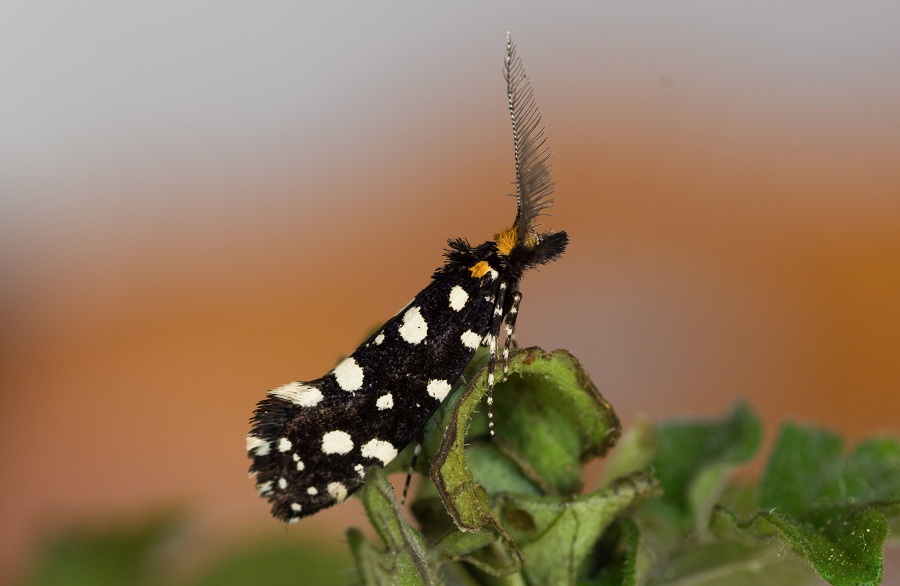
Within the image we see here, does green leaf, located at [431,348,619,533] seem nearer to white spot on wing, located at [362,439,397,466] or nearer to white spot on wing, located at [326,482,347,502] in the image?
white spot on wing, located at [362,439,397,466]

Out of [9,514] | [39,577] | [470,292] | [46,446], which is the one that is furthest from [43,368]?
[470,292]

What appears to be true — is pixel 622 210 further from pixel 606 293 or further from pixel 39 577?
pixel 39 577

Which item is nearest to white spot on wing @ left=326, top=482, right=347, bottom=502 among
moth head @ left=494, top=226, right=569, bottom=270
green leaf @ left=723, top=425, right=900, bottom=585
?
moth head @ left=494, top=226, right=569, bottom=270

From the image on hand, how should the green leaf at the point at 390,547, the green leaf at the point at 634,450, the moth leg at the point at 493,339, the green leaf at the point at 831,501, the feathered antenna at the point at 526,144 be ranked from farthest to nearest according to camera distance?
the green leaf at the point at 634,450
the feathered antenna at the point at 526,144
the moth leg at the point at 493,339
the green leaf at the point at 831,501
the green leaf at the point at 390,547

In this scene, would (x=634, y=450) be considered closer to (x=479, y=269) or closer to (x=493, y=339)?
(x=493, y=339)

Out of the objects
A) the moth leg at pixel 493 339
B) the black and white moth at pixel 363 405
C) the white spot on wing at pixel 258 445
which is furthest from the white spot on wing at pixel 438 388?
the white spot on wing at pixel 258 445

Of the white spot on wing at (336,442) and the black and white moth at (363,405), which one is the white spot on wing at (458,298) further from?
the white spot on wing at (336,442)

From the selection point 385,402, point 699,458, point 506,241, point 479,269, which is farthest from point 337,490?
point 699,458
